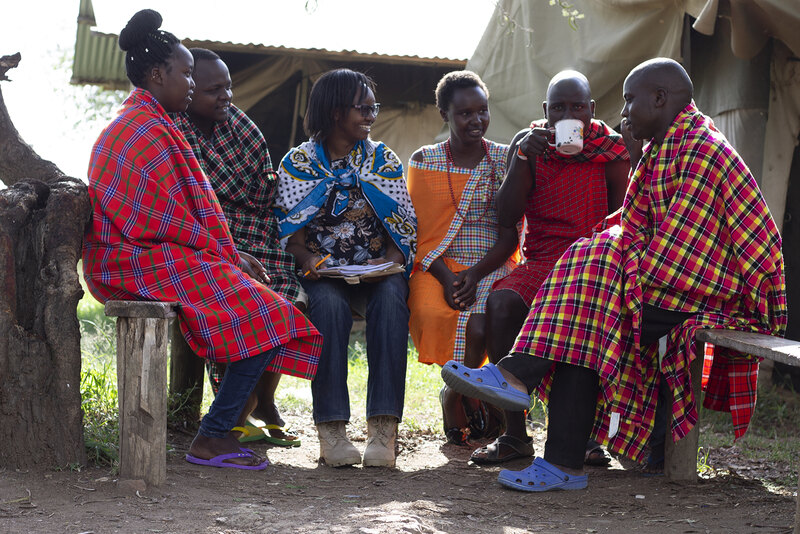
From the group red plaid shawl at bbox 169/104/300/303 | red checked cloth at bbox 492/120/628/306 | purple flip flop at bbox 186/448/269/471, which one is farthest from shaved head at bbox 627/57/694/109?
purple flip flop at bbox 186/448/269/471

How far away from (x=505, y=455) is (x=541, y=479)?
612 millimetres

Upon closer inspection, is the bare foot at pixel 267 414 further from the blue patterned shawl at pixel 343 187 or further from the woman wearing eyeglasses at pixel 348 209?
the blue patterned shawl at pixel 343 187

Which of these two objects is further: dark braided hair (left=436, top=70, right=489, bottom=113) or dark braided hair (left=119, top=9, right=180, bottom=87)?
dark braided hair (left=436, top=70, right=489, bottom=113)

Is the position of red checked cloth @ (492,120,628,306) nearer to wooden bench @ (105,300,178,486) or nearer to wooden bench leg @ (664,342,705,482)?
wooden bench leg @ (664,342,705,482)

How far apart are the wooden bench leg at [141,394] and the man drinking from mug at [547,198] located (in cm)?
146

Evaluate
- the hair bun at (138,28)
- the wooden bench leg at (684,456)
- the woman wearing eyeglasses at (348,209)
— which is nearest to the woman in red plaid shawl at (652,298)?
the wooden bench leg at (684,456)

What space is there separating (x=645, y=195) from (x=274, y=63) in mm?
5279

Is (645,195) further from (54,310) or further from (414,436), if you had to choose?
(54,310)

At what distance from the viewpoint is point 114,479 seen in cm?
298

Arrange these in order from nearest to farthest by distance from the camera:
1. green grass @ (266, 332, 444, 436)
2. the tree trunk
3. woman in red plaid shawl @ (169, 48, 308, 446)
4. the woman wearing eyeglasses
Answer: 1. the tree trunk
2. the woman wearing eyeglasses
3. woman in red plaid shawl @ (169, 48, 308, 446)
4. green grass @ (266, 332, 444, 436)

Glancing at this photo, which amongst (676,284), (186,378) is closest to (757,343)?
(676,284)

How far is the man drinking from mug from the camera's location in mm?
3639

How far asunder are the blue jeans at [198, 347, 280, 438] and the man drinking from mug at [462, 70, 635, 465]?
1.04 meters

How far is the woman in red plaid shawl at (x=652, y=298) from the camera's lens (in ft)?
9.95
